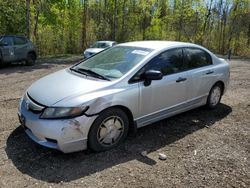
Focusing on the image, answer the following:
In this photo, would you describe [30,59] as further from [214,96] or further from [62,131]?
[62,131]

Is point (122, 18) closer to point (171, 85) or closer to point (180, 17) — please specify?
point (180, 17)

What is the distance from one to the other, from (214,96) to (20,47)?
931 cm

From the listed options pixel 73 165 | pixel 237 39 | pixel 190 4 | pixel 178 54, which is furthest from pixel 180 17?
pixel 73 165

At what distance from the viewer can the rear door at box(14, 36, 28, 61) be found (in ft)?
38.5

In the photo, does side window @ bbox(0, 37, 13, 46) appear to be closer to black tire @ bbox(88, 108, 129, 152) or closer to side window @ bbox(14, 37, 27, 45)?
side window @ bbox(14, 37, 27, 45)

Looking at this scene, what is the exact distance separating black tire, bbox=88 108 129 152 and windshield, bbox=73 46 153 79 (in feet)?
1.94

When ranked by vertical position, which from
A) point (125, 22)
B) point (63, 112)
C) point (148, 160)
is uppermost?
point (125, 22)

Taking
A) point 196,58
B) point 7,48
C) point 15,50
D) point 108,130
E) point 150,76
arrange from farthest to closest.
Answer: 1. point 15,50
2. point 7,48
3. point 196,58
4. point 150,76
5. point 108,130

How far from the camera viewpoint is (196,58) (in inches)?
205

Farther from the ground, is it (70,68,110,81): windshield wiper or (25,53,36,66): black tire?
(70,68,110,81): windshield wiper

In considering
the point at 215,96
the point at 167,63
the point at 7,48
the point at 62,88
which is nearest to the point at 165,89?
the point at 167,63

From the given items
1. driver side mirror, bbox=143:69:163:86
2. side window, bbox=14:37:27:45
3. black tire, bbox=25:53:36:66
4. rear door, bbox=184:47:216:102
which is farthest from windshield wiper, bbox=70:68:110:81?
black tire, bbox=25:53:36:66

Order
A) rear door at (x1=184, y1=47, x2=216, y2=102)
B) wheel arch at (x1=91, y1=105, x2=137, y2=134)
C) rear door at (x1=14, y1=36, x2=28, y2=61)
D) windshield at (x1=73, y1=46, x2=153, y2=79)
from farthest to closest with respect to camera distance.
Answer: rear door at (x1=14, y1=36, x2=28, y2=61) < rear door at (x1=184, y1=47, x2=216, y2=102) < windshield at (x1=73, y1=46, x2=153, y2=79) < wheel arch at (x1=91, y1=105, x2=137, y2=134)

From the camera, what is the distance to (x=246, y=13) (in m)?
28.2
